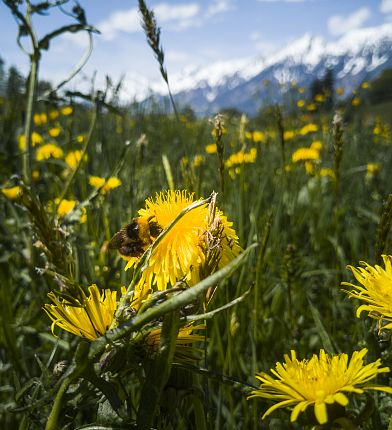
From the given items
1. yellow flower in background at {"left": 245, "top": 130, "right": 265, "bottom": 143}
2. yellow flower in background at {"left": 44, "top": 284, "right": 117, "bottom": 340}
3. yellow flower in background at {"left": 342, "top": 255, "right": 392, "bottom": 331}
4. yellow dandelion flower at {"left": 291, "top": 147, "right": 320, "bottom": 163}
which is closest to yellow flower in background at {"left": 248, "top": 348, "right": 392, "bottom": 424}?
yellow flower in background at {"left": 342, "top": 255, "right": 392, "bottom": 331}

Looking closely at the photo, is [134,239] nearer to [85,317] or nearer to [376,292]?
[85,317]

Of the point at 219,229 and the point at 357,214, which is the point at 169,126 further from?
the point at 219,229

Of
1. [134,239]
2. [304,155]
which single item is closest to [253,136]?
[304,155]

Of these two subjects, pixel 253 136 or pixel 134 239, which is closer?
pixel 134 239

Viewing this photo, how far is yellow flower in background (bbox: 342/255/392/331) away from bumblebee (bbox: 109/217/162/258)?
0.29 meters

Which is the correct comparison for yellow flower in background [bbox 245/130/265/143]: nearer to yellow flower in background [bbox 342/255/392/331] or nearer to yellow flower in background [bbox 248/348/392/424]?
yellow flower in background [bbox 342/255/392/331]

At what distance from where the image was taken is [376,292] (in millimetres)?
599

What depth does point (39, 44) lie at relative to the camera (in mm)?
1070

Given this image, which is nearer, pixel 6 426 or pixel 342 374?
pixel 342 374

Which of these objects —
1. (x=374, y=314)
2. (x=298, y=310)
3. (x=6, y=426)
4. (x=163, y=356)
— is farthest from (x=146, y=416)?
(x=298, y=310)

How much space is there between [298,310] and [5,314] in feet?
2.72

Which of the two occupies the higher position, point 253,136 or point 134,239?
point 253,136

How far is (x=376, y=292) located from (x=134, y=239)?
0.34 m

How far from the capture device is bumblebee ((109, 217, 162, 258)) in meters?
0.69
